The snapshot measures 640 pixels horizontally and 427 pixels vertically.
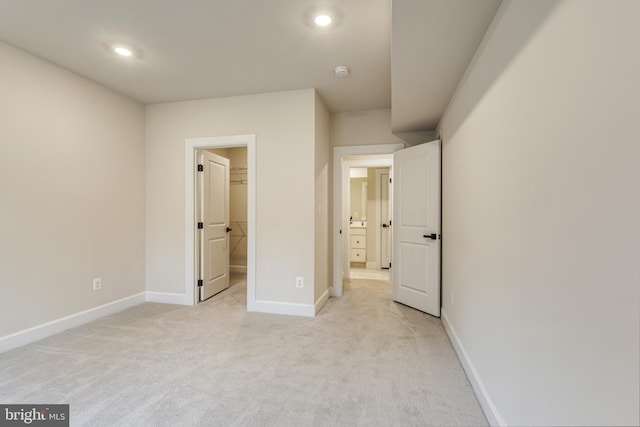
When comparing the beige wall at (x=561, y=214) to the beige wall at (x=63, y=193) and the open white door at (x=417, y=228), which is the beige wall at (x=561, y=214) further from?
the beige wall at (x=63, y=193)

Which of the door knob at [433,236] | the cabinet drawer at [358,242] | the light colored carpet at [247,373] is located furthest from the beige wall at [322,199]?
the cabinet drawer at [358,242]

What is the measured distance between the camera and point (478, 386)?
A: 1741mm

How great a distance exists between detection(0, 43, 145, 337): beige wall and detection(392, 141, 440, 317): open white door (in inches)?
134

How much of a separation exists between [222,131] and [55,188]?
5.72 ft

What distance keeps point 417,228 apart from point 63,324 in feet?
12.8

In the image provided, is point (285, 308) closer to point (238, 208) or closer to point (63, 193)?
point (63, 193)

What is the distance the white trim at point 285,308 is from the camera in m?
3.19

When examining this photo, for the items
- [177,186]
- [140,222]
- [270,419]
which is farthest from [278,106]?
[270,419]

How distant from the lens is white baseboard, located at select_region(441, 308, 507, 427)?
1471 millimetres

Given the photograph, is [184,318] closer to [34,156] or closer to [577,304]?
[34,156]

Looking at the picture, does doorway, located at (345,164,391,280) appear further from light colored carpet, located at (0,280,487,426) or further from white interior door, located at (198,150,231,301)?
light colored carpet, located at (0,280,487,426)

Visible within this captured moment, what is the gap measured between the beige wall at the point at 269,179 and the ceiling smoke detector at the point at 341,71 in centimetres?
45

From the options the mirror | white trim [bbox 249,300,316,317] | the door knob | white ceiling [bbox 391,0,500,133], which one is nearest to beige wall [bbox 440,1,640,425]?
white ceiling [bbox 391,0,500,133]

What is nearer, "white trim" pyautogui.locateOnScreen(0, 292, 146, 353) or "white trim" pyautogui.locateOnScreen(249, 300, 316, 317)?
"white trim" pyautogui.locateOnScreen(0, 292, 146, 353)
